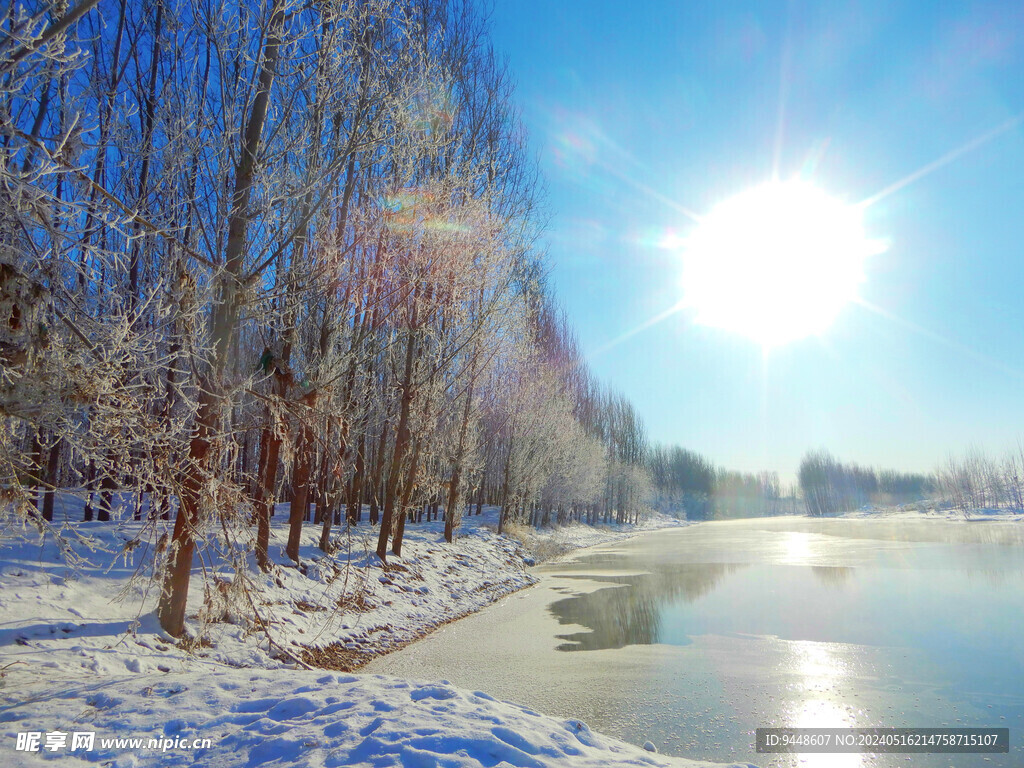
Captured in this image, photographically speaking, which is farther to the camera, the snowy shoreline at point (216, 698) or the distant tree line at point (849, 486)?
the distant tree line at point (849, 486)

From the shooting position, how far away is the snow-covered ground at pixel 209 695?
311 cm

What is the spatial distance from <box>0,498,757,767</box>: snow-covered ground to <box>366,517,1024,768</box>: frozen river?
134cm

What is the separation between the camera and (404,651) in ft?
24.6

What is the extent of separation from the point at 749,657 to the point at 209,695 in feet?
19.1

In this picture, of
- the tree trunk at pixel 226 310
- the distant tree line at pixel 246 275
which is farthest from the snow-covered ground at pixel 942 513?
the tree trunk at pixel 226 310

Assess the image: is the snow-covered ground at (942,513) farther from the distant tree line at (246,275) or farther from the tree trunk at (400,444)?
the tree trunk at (400,444)

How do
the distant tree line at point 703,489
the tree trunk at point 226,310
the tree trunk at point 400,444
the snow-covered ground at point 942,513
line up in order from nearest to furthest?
the tree trunk at point 226,310 → the tree trunk at point 400,444 → the snow-covered ground at point 942,513 → the distant tree line at point 703,489

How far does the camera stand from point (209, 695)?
382 cm

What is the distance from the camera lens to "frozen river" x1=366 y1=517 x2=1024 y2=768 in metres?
4.94

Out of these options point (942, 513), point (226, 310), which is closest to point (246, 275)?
point (226, 310)

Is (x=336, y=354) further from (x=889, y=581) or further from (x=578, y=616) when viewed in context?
(x=889, y=581)

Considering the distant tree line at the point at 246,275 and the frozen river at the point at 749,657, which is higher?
the distant tree line at the point at 246,275

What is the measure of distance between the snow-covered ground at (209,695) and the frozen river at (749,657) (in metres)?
1.34

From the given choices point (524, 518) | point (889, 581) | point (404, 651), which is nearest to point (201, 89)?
point (404, 651)
